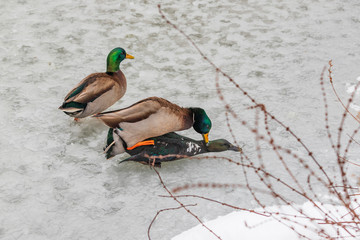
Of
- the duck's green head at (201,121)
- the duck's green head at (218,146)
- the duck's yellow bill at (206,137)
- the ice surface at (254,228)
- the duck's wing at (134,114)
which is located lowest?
the ice surface at (254,228)

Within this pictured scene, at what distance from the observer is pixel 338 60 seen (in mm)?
4238

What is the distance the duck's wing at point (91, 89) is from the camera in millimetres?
3115

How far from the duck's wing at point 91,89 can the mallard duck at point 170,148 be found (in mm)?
400

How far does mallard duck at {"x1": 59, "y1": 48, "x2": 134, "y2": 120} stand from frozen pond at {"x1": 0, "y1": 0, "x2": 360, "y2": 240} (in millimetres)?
232

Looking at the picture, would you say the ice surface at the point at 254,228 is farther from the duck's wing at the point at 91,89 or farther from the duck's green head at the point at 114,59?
the duck's green head at the point at 114,59

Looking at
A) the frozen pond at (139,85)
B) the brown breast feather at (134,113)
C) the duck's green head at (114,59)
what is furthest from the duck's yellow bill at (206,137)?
the duck's green head at (114,59)

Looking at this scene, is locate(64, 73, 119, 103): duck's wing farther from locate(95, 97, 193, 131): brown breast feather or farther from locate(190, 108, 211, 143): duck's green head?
locate(190, 108, 211, 143): duck's green head

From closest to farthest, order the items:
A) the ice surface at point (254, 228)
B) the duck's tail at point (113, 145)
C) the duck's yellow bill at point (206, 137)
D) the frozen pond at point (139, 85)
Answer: the ice surface at point (254, 228), the frozen pond at point (139, 85), the duck's tail at point (113, 145), the duck's yellow bill at point (206, 137)

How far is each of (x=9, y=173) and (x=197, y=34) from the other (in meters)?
2.45

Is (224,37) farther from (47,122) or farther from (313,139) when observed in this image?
(47,122)

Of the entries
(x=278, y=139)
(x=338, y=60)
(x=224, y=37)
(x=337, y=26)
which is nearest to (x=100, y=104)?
(x=278, y=139)

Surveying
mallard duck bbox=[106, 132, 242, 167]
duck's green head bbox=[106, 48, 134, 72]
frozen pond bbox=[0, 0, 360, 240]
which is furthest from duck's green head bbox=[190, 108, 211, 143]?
duck's green head bbox=[106, 48, 134, 72]

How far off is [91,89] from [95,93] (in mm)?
39

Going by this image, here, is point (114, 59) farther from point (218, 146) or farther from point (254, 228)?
point (254, 228)
